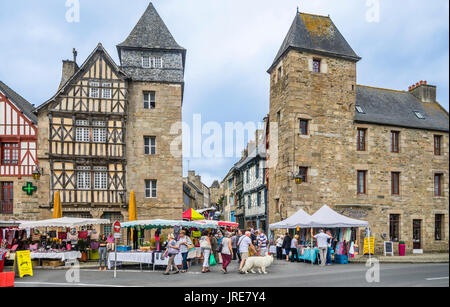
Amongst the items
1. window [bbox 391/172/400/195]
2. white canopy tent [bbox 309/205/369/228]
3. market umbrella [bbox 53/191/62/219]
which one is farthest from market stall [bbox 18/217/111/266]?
window [bbox 391/172/400/195]

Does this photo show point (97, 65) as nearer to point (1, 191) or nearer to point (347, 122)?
point (1, 191)

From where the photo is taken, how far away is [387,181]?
75.0ft

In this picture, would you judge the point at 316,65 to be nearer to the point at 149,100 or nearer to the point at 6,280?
the point at 149,100

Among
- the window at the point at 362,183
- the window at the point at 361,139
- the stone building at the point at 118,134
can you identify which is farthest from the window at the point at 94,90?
the window at the point at 362,183

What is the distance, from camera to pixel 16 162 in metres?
22.2

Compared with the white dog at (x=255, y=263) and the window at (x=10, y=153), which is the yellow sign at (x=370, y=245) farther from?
the window at (x=10, y=153)

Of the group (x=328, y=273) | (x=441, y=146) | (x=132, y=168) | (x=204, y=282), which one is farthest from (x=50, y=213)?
(x=441, y=146)

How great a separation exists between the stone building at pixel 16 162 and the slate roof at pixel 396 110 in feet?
55.9

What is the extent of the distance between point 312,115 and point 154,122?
8.49 m

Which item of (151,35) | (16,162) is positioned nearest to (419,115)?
(151,35)

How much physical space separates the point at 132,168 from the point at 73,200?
3.37 metres

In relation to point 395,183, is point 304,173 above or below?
above

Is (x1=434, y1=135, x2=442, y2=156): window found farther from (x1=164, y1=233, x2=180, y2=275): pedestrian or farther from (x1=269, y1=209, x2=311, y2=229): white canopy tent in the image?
(x1=164, y1=233, x2=180, y2=275): pedestrian

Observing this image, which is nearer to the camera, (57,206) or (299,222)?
(299,222)
